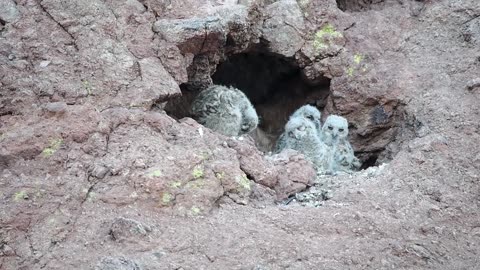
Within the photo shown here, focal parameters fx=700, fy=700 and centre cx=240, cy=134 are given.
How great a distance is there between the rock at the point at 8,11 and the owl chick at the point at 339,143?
2.95 metres

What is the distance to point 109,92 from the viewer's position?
5148mm

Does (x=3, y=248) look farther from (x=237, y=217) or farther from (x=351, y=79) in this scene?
(x=351, y=79)

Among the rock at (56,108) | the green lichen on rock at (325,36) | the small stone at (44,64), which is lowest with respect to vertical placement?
the rock at (56,108)

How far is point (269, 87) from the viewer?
24.3 feet

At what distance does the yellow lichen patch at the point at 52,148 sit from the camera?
4651 mm

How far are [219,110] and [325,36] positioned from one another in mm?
1389

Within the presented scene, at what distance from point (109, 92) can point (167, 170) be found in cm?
84

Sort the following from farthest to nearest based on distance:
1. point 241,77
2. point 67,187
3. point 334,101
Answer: point 241,77
point 334,101
point 67,187

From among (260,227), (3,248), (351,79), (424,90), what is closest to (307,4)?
(351,79)

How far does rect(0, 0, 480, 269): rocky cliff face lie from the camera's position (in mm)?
4312

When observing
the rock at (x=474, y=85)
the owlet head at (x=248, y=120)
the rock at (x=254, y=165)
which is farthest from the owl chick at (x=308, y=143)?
the rock at (x=474, y=85)

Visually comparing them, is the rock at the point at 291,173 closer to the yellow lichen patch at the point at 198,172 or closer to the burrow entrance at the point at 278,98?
the yellow lichen patch at the point at 198,172

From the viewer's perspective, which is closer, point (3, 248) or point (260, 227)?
point (3, 248)

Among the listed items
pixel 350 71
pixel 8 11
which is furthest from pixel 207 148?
pixel 350 71
